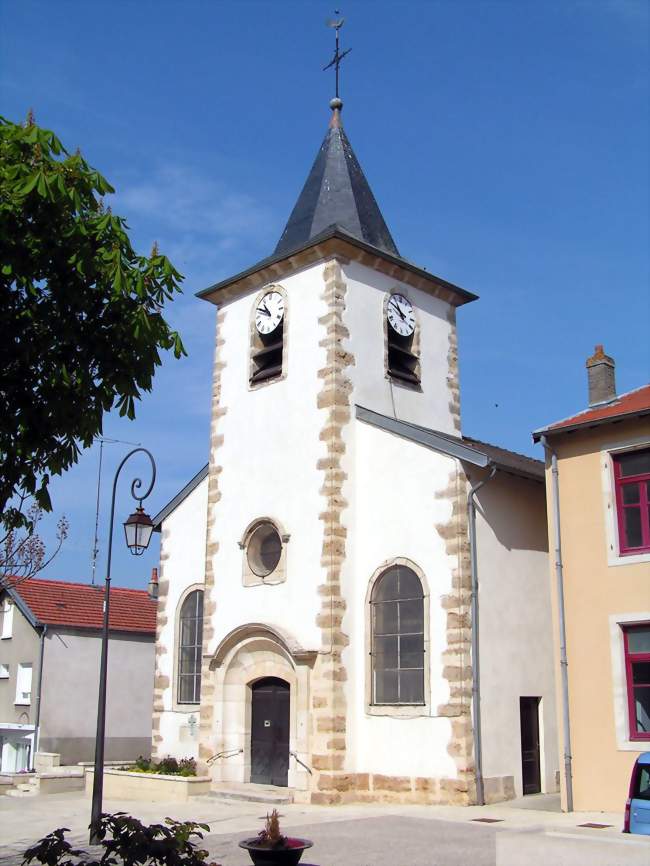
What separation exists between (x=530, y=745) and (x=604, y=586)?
383cm

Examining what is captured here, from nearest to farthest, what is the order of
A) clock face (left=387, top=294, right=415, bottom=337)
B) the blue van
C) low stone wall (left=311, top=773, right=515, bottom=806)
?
the blue van, low stone wall (left=311, top=773, right=515, bottom=806), clock face (left=387, top=294, right=415, bottom=337)

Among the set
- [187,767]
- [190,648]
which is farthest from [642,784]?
[190,648]

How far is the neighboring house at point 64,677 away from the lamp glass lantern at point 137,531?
40.9ft

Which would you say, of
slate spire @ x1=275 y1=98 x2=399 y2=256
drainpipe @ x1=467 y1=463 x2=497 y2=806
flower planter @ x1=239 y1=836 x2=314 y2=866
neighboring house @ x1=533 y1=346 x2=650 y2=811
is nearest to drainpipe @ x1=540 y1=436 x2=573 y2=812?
neighboring house @ x1=533 y1=346 x2=650 y2=811

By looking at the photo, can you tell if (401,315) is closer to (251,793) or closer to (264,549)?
(264,549)

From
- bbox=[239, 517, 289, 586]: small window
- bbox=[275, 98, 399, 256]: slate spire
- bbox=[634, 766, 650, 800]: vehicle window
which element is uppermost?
bbox=[275, 98, 399, 256]: slate spire

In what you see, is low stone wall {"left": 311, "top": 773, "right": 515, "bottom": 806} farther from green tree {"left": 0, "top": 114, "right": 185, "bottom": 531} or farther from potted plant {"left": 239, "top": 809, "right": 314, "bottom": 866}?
green tree {"left": 0, "top": 114, "right": 185, "bottom": 531}

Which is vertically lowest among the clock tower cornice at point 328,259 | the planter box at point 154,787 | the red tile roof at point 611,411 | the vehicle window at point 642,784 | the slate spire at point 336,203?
A: the planter box at point 154,787

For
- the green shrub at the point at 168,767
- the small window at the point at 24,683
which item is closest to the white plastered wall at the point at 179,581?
the green shrub at the point at 168,767

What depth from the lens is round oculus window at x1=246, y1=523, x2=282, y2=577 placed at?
17.8m

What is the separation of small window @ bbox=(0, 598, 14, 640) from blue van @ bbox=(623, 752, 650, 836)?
19528 mm

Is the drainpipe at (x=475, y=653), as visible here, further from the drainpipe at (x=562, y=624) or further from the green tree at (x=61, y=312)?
the green tree at (x=61, y=312)

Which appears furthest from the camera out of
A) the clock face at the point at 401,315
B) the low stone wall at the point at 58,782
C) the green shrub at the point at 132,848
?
the low stone wall at the point at 58,782

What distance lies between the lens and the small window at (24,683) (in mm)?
25109
